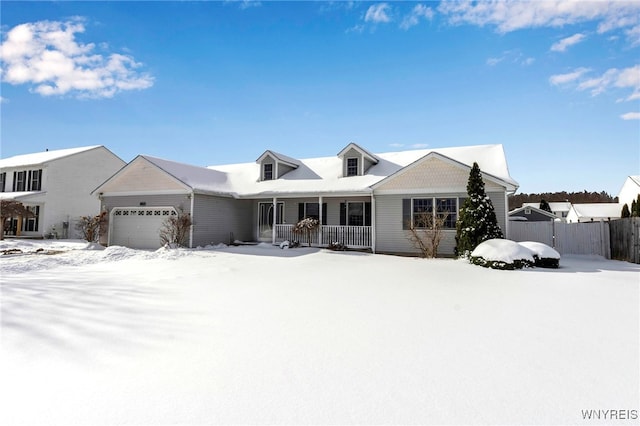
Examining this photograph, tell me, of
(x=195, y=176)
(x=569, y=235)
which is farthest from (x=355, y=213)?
(x=569, y=235)

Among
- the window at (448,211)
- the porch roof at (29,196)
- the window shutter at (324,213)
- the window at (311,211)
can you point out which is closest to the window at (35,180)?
the porch roof at (29,196)

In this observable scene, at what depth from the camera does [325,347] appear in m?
3.93

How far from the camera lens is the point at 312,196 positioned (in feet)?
54.7

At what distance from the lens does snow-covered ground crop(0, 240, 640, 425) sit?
266cm

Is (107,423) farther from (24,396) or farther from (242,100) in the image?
(242,100)

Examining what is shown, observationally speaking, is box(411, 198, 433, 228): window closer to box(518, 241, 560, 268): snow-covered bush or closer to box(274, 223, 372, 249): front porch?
box(274, 223, 372, 249): front porch

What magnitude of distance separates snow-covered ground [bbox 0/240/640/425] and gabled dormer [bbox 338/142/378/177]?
1116 cm

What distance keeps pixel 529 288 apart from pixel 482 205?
566 centimetres

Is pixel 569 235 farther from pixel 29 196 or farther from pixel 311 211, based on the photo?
pixel 29 196

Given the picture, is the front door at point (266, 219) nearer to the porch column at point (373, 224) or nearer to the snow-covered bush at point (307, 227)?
the snow-covered bush at point (307, 227)

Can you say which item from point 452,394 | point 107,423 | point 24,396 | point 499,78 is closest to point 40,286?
point 24,396

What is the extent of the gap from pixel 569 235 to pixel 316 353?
15589mm

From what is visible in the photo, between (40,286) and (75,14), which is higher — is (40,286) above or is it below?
below

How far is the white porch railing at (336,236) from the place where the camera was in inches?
640
